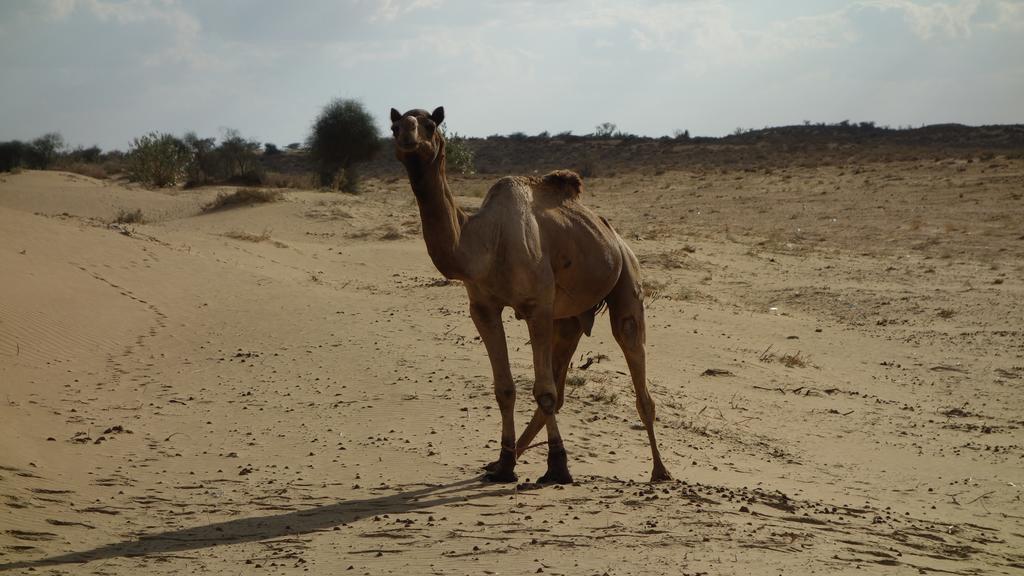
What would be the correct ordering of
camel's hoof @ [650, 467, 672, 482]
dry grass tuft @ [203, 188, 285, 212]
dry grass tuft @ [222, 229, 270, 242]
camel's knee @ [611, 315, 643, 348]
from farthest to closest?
dry grass tuft @ [203, 188, 285, 212], dry grass tuft @ [222, 229, 270, 242], camel's knee @ [611, 315, 643, 348], camel's hoof @ [650, 467, 672, 482]

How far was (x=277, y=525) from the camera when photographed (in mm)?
6621

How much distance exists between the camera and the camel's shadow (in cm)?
601

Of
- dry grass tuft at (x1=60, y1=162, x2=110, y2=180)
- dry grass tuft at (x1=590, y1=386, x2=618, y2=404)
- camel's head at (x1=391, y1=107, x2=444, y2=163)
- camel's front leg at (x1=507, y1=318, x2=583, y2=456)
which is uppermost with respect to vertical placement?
dry grass tuft at (x1=60, y1=162, x2=110, y2=180)

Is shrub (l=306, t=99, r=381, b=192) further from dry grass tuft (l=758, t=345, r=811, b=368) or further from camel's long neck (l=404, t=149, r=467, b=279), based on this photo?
camel's long neck (l=404, t=149, r=467, b=279)

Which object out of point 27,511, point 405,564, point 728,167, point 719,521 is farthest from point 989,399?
point 728,167

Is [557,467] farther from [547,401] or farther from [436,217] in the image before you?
[436,217]

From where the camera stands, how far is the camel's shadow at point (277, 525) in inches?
237

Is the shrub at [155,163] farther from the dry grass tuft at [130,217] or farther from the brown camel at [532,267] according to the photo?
the brown camel at [532,267]

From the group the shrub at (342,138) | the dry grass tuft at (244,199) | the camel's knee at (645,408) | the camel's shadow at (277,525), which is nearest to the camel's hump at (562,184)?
the camel's knee at (645,408)

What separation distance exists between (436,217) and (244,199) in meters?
22.1

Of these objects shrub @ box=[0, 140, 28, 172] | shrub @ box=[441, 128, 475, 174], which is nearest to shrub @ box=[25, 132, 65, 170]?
shrub @ box=[0, 140, 28, 172]

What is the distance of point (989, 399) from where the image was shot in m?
12.9

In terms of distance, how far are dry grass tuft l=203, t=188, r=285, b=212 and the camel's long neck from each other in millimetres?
21332

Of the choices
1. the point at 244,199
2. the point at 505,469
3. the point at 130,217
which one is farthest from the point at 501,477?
the point at 244,199
